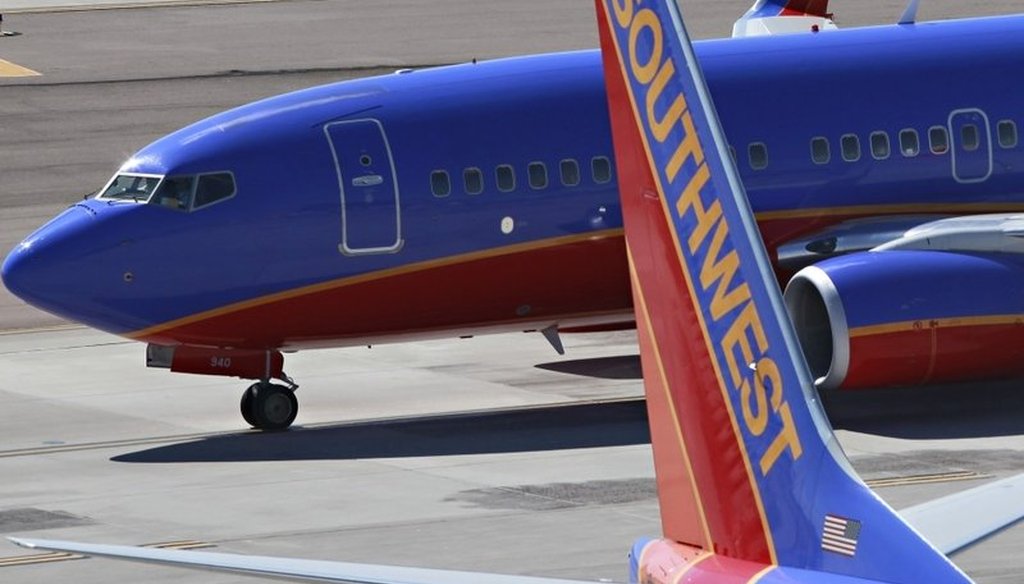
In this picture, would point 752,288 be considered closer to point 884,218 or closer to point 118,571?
point 118,571

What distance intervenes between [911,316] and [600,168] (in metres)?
3.88

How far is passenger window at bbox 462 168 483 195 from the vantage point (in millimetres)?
24438

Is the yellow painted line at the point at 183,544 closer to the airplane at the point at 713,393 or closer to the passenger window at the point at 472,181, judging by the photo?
the passenger window at the point at 472,181

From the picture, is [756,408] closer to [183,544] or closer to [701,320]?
[701,320]

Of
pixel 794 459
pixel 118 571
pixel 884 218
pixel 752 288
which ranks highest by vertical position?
pixel 884 218

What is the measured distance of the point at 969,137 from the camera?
25.6 m

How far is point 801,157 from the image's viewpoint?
25266 millimetres

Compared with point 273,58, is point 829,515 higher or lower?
lower

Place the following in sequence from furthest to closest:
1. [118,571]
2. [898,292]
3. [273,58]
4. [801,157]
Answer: [273,58] < [801,157] < [898,292] < [118,571]

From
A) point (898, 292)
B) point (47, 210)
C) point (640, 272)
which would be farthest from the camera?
point (47, 210)

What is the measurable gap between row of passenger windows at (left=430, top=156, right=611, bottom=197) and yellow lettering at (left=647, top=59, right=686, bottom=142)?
50.0ft

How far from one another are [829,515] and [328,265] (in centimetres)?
1556

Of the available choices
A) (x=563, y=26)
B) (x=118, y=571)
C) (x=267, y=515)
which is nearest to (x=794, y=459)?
(x=118, y=571)

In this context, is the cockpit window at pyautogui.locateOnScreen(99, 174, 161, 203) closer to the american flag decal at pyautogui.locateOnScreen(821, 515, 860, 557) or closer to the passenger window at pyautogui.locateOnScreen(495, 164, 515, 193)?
the passenger window at pyautogui.locateOnScreen(495, 164, 515, 193)
